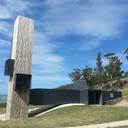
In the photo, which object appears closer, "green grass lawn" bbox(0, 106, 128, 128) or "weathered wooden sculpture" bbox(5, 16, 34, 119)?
"green grass lawn" bbox(0, 106, 128, 128)

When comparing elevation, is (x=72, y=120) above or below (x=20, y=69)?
below

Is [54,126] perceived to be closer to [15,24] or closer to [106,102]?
[15,24]

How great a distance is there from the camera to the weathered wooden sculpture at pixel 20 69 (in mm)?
23531

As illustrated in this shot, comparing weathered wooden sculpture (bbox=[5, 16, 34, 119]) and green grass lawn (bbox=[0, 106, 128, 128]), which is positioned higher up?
weathered wooden sculpture (bbox=[5, 16, 34, 119])

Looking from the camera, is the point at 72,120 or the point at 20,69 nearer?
the point at 72,120

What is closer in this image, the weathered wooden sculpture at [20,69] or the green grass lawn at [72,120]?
the green grass lawn at [72,120]

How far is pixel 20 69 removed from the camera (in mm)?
23797

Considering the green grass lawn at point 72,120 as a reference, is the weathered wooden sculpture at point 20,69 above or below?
above

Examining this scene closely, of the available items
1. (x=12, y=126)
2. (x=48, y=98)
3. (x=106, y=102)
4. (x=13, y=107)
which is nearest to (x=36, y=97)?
(x=48, y=98)

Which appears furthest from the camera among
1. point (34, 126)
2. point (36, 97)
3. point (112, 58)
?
point (112, 58)

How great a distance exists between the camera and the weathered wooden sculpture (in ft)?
77.2

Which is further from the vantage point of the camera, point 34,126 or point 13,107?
point 13,107

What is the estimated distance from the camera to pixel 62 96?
33.4 meters

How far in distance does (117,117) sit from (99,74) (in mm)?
63456
